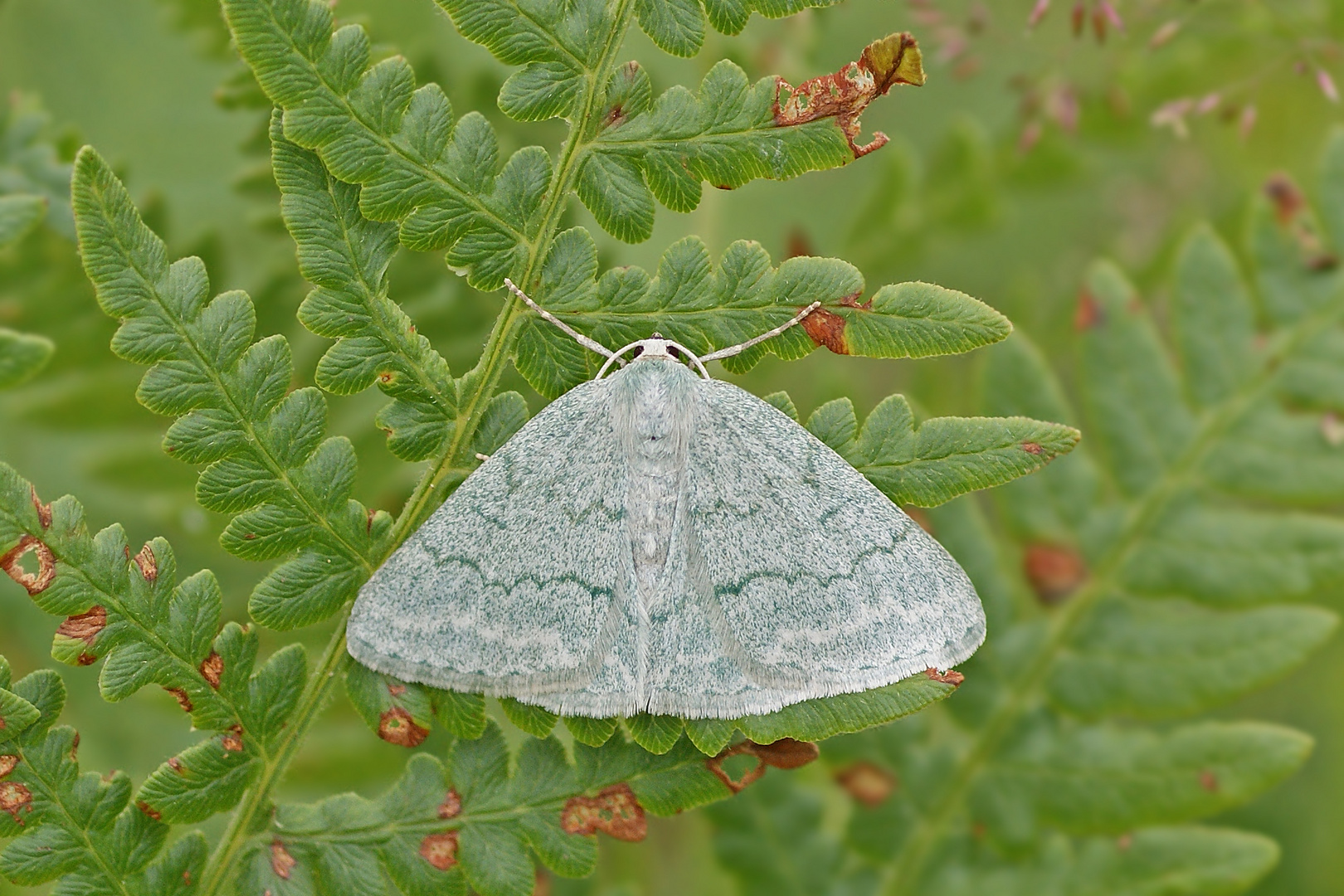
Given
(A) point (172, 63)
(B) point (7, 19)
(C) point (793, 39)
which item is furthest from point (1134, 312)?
(B) point (7, 19)

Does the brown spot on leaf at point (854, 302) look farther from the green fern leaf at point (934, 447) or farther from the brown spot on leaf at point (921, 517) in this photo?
the brown spot on leaf at point (921, 517)

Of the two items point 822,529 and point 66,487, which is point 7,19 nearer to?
point 66,487

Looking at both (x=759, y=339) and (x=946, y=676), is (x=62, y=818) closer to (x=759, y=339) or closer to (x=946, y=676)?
(x=759, y=339)

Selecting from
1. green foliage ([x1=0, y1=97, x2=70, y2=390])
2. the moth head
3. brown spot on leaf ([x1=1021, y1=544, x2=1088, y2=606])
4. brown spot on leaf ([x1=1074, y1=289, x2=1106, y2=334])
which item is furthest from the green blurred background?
the moth head

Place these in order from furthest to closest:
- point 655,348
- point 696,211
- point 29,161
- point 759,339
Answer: point 696,211 → point 29,161 → point 655,348 → point 759,339

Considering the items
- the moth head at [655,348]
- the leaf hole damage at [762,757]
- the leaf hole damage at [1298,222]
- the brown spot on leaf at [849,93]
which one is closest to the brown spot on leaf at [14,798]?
the leaf hole damage at [762,757]

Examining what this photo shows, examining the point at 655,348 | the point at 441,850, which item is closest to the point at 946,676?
the point at 655,348
